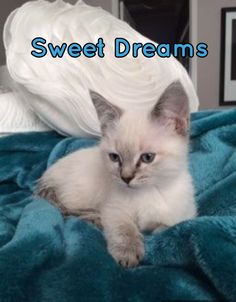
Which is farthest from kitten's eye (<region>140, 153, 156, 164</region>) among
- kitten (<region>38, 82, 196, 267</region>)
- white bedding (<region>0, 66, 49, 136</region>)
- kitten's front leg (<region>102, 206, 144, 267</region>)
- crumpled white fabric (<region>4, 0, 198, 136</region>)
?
white bedding (<region>0, 66, 49, 136</region>)

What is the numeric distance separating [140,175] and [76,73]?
438mm

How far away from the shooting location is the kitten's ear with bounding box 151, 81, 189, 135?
0.64 m

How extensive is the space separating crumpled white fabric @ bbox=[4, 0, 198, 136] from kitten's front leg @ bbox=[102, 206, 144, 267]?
13.7 inches

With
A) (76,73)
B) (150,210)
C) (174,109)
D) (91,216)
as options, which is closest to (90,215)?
(91,216)

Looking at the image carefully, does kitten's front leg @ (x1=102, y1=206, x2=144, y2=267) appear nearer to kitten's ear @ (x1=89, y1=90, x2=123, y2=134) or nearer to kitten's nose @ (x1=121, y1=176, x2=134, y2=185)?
kitten's nose @ (x1=121, y1=176, x2=134, y2=185)

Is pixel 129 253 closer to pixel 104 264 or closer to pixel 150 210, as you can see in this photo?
pixel 104 264

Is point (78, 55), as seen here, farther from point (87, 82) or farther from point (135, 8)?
point (135, 8)

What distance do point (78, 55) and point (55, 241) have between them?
0.61 meters

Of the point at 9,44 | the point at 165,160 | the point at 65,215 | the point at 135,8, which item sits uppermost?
the point at 135,8

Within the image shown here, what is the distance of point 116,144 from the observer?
68 centimetres

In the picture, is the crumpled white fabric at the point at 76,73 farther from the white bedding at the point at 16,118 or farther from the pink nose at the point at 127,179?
the pink nose at the point at 127,179

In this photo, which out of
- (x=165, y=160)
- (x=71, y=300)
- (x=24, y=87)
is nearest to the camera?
(x=71, y=300)

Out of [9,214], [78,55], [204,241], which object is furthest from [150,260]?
[78,55]

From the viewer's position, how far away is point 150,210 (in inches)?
27.3
